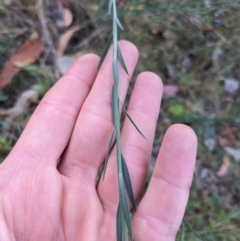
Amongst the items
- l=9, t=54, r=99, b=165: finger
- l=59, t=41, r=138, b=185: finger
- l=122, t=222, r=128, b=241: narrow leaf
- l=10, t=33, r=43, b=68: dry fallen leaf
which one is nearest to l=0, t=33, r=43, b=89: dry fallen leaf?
l=10, t=33, r=43, b=68: dry fallen leaf

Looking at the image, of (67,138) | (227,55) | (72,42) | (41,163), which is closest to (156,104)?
(67,138)

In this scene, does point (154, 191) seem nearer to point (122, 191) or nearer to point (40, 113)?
point (122, 191)

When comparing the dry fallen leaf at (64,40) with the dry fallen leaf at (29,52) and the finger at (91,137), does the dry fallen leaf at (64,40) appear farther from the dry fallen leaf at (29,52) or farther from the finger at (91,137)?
the finger at (91,137)

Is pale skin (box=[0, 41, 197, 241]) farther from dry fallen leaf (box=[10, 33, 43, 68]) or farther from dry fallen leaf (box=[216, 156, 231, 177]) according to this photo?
dry fallen leaf (box=[216, 156, 231, 177])

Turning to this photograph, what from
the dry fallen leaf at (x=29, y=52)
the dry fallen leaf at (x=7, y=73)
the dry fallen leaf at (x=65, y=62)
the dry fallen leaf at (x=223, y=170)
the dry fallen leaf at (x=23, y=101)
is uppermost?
the dry fallen leaf at (x=29, y=52)

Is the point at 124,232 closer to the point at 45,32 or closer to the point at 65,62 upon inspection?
the point at 65,62

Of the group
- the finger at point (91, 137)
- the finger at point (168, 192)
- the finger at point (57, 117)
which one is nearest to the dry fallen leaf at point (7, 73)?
the finger at point (57, 117)

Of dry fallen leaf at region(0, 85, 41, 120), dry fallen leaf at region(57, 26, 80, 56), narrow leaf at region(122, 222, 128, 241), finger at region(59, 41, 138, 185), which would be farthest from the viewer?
dry fallen leaf at region(57, 26, 80, 56)
